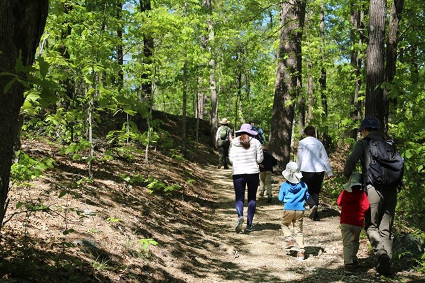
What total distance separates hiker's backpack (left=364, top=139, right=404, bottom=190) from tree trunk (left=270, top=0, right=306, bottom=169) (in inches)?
272

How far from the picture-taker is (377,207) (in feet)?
18.1

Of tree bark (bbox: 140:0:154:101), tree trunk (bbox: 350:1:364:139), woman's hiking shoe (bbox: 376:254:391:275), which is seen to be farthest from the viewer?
tree trunk (bbox: 350:1:364:139)

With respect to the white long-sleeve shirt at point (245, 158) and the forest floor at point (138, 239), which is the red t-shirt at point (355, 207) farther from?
the white long-sleeve shirt at point (245, 158)

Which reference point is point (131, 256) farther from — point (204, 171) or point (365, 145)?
point (204, 171)

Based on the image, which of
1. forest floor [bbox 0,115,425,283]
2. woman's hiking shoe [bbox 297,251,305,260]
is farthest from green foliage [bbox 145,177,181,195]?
woman's hiking shoe [bbox 297,251,305,260]

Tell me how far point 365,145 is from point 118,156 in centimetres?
790

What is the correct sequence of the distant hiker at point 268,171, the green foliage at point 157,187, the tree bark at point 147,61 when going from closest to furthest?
the green foliage at point 157,187, the tree bark at point 147,61, the distant hiker at point 268,171

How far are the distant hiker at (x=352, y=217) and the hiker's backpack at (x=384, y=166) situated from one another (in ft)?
0.70

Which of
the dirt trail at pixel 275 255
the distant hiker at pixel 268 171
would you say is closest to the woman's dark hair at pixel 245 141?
the dirt trail at pixel 275 255

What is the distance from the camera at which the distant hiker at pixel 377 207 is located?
5.41 meters

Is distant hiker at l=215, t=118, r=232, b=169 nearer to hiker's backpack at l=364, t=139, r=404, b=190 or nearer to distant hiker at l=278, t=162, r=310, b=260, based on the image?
distant hiker at l=278, t=162, r=310, b=260

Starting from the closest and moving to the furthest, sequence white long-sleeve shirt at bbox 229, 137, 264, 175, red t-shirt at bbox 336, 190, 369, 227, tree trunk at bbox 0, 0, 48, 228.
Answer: tree trunk at bbox 0, 0, 48, 228
red t-shirt at bbox 336, 190, 369, 227
white long-sleeve shirt at bbox 229, 137, 264, 175

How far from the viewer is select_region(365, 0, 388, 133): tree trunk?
7008 mm

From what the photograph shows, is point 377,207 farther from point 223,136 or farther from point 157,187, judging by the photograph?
point 223,136
